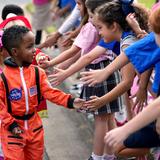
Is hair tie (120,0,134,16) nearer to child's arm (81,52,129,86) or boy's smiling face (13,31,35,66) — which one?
child's arm (81,52,129,86)

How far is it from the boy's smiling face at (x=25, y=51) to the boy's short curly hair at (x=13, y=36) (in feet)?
0.09

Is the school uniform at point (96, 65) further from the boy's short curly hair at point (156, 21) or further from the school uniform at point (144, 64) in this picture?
the boy's short curly hair at point (156, 21)

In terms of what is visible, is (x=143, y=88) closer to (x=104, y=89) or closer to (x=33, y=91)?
(x=104, y=89)

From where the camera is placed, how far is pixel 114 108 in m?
4.46

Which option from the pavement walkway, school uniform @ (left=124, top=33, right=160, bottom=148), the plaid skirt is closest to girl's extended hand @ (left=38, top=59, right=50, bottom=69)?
the plaid skirt

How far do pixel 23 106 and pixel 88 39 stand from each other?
917 mm

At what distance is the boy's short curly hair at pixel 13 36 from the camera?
12.7 ft

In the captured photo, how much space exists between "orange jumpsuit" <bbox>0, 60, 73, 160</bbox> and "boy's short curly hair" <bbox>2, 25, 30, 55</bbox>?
141 mm

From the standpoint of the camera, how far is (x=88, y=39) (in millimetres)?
4402

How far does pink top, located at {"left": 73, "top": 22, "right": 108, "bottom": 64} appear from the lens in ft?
14.4

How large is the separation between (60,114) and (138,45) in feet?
8.83

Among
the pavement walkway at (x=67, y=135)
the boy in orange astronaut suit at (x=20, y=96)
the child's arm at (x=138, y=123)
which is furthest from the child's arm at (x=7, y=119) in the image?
the child's arm at (x=138, y=123)

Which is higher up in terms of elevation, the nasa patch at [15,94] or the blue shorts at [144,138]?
the nasa patch at [15,94]

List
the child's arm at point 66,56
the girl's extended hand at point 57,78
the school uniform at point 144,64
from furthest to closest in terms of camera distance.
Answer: the child's arm at point 66,56 → the girl's extended hand at point 57,78 → the school uniform at point 144,64
